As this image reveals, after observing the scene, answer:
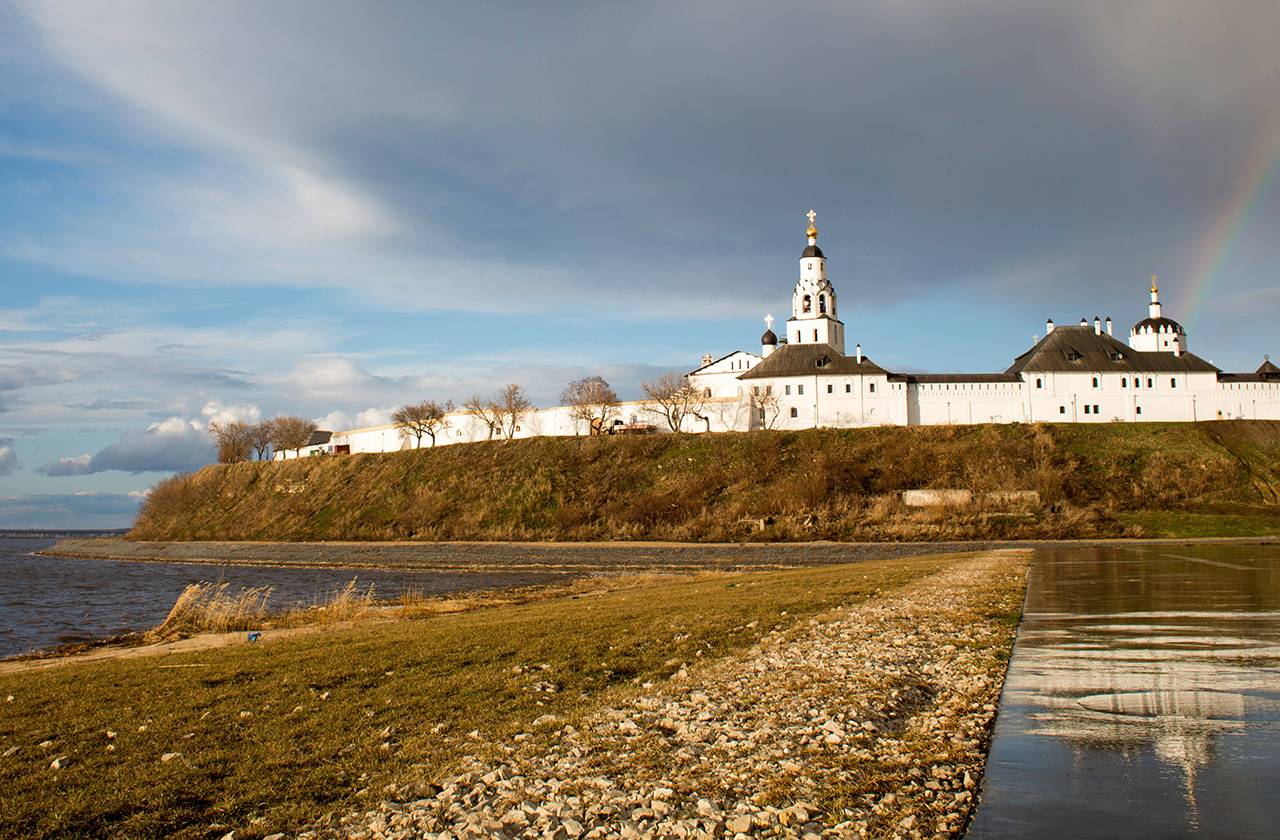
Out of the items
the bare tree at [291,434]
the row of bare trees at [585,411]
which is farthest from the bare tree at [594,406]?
the bare tree at [291,434]

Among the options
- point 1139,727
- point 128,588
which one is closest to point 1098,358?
point 128,588

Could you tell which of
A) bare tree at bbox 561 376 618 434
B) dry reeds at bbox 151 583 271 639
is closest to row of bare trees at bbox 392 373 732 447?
bare tree at bbox 561 376 618 434

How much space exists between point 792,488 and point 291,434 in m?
82.0

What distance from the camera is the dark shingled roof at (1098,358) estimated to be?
276 feet

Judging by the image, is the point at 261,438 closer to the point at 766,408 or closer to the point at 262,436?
the point at 262,436

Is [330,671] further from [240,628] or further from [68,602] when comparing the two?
[68,602]

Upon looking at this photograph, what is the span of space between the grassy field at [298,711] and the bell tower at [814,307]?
277ft

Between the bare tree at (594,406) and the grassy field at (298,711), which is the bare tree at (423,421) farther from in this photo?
the grassy field at (298,711)

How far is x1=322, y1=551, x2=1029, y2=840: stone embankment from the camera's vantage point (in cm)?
594

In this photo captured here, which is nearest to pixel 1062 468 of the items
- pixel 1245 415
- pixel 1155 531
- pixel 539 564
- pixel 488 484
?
pixel 1155 531

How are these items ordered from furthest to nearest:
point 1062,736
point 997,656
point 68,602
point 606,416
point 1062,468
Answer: point 606,416 → point 1062,468 → point 68,602 → point 997,656 → point 1062,736

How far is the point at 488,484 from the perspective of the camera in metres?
78.2

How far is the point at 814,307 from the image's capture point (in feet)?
332

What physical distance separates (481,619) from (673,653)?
815cm
